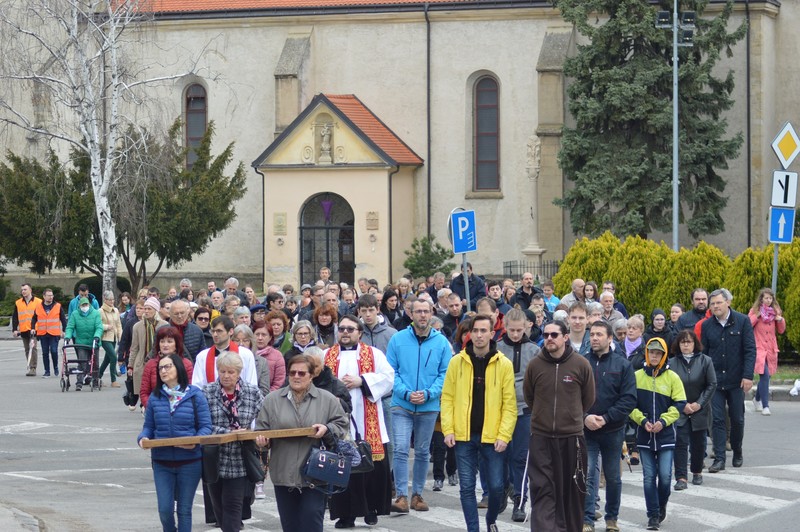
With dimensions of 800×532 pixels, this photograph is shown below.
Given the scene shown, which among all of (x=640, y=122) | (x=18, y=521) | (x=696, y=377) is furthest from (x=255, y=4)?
(x=18, y=521)

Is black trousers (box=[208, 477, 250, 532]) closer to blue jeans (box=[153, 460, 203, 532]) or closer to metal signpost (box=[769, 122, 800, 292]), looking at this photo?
blue jeans (box=[153, 460, 203, 532])

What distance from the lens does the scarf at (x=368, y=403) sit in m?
12.4

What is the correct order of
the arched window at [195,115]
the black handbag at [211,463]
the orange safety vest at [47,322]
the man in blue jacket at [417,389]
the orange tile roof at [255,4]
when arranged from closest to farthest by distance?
the black handbag at [211,463]
the man in blue jacket at [417,389]
the orange safety vest at [47,322]
the orange tile roof at [255,4]
the arched window at [195,115]

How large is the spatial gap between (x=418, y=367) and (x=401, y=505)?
1.21 meters

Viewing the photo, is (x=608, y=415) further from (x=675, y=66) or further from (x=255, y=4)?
(x=255, y=4)

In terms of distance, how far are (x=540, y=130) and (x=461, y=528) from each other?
101 ft

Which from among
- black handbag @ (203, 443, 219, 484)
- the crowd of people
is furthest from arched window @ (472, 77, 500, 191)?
black handbag @ (203, 443, 219, 484)

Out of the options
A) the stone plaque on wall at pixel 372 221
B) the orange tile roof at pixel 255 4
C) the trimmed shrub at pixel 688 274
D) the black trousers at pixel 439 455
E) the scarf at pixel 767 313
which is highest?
the orange tile roof at pixel 255 4

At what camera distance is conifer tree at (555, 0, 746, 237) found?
127ft

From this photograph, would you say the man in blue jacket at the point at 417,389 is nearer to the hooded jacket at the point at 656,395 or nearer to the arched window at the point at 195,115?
the hooded jacket at the point at 656,395

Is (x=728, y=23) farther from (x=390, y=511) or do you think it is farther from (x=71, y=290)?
(x=390, y=511)

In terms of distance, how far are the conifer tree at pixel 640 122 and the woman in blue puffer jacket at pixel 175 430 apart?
28.9m

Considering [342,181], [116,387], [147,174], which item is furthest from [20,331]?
[342,181]

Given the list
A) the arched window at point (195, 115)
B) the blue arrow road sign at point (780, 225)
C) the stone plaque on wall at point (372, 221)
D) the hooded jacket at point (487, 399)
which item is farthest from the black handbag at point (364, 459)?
the arched window at point (195, 115)
